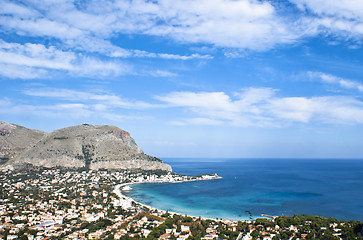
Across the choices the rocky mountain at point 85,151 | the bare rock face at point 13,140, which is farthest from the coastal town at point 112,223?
the bare rock face at point 13,140

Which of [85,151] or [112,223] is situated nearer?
[112,223]

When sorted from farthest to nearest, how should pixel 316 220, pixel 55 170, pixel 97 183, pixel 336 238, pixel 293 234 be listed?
pixel 55 170 < pixel 97 183 < pixel 316 220 < pixel 293 234 < pixel 336 238

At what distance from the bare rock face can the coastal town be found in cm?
3318

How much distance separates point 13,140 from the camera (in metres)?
86.0

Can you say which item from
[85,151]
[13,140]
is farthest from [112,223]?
[13,140]

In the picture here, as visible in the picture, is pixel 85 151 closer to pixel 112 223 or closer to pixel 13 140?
pixel 13 140

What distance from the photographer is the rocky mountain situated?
77250mm

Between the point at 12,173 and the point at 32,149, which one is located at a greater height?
the point at 32,149

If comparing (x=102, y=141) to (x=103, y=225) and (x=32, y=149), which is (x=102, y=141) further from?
(x=103, y=225)

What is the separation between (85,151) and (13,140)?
2461cm

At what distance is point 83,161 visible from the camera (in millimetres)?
81938

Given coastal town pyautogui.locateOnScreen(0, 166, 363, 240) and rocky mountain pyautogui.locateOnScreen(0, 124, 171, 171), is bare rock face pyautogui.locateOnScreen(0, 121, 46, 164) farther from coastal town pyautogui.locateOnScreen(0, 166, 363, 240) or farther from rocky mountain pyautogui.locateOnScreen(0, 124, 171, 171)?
coastal town pyautogui.locateOnScreen(0, 166, 363, 240)

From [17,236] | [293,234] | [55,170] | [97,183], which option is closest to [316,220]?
[293,234]

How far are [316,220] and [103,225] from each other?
82.3ft
